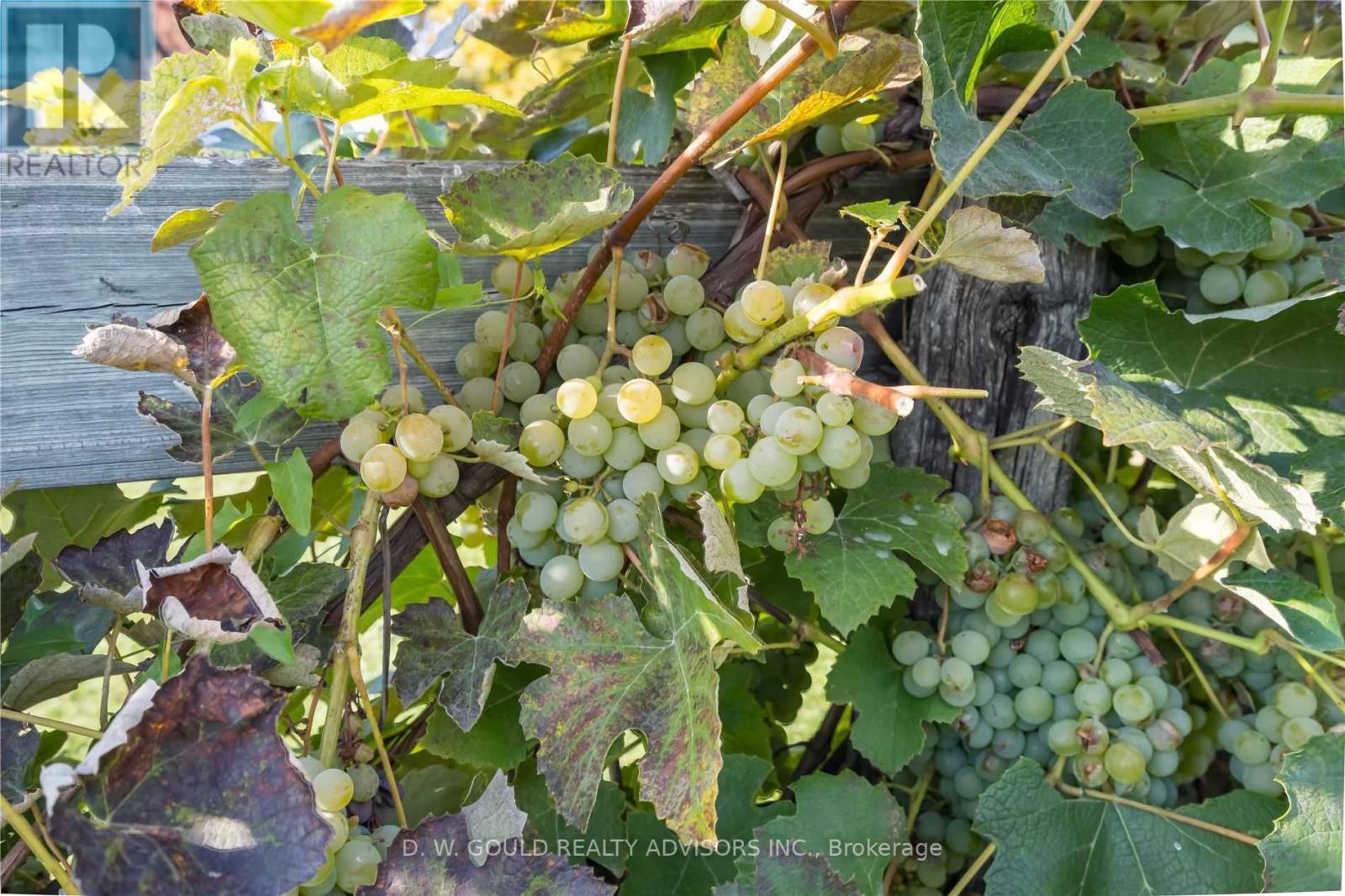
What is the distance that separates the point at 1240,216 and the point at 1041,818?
605mm

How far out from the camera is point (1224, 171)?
962 millimetres

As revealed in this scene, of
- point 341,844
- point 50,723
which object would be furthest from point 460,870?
point 50,723

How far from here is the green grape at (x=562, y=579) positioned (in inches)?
31.8

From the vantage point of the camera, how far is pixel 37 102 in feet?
4.04

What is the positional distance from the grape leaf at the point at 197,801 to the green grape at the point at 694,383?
384 millimetres

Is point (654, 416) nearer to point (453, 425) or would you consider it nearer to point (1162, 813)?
point (453, 425)

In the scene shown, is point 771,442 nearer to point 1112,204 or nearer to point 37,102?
point 1112,204

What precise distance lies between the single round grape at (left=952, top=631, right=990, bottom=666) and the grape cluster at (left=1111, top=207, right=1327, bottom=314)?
42 centimetres

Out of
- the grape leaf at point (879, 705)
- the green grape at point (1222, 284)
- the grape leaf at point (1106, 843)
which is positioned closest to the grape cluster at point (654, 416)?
the grape leaf at point (879, 705)

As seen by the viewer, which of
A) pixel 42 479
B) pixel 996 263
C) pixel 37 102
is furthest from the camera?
pixel 37 102

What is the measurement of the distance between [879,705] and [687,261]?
0.48 metres

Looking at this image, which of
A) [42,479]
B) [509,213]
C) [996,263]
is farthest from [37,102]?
[996,263]

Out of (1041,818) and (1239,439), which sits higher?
(1239,439)

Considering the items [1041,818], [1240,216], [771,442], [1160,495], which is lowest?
[1041,818]
